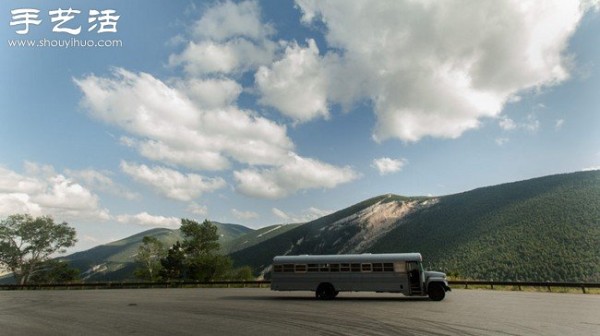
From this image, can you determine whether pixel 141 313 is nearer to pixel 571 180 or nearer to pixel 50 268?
pixel 50 268

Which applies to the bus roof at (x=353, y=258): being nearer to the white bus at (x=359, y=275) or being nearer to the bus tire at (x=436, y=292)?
the white bus at (x=359, y=275)

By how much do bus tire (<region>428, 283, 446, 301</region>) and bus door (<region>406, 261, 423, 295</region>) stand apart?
608 mm

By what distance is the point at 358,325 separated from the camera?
11.7m

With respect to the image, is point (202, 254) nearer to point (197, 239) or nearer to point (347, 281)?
point (197, 239)

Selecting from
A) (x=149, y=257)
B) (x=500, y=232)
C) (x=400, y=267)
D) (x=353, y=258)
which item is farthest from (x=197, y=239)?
(x=500, y=232)

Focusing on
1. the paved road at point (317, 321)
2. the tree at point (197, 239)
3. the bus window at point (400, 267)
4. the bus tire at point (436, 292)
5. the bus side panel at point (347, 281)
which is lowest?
the paved road at point (317, 321)

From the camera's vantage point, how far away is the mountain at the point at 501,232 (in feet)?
262

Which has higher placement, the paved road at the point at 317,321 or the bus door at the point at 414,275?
the bus door at the point at 414,275

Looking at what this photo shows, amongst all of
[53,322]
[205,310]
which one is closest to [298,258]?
[205,310]

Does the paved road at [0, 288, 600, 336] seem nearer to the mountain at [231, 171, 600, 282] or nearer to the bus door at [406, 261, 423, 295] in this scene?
the bus door at [406, 261, 423, 295]

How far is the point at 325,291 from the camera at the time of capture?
22.0 metres

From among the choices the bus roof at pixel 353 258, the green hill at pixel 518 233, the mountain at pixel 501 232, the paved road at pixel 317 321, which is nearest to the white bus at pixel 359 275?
the bus roof at pixel 353 258

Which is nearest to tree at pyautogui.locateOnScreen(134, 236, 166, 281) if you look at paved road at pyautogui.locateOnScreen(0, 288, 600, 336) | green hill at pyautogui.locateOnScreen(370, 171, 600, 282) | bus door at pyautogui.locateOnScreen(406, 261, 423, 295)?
paved road at pyautogui.locateOnScreen(0, 288, 600, 336)

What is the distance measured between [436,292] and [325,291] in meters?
5.98
